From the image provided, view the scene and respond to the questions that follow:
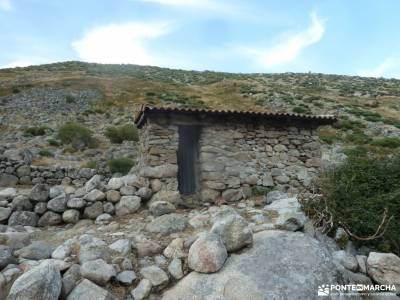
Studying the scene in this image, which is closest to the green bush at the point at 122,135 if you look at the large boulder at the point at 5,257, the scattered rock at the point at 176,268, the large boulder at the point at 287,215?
the large boulder at the point at 287,215

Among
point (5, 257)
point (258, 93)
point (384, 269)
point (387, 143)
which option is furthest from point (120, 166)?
point (258, 93)

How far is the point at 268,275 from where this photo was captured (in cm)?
470

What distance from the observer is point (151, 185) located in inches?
352

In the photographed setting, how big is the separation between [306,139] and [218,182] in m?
3.15

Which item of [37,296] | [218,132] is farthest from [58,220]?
[218,132]

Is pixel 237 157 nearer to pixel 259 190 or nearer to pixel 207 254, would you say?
pixel 259 190

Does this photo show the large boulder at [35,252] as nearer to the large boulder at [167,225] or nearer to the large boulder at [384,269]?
the large boulder at [167,225]

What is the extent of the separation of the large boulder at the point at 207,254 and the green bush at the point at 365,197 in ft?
8.41

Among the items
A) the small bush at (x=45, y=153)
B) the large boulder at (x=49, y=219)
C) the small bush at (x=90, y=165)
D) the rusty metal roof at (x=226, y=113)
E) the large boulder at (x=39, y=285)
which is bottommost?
the small bush at (x=90, y=165)

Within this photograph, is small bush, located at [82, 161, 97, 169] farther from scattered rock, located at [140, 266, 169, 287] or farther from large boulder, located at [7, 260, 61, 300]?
large boulder, located at [7, 260, 61, 300]

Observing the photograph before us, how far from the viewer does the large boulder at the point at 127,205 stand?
798 cm

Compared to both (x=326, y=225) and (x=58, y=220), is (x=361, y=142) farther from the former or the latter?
(x=58, y=220)

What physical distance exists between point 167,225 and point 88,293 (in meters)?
2.22

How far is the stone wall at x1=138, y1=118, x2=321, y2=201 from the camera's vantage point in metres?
9.28
